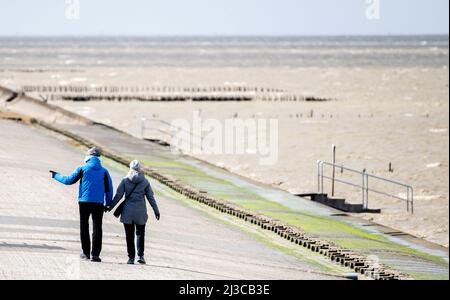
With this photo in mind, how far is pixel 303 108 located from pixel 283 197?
4516 centimetres

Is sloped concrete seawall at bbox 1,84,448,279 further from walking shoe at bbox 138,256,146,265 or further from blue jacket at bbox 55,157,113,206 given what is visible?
blue jacket at bbox 55,157,113,206

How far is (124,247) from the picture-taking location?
775 inches

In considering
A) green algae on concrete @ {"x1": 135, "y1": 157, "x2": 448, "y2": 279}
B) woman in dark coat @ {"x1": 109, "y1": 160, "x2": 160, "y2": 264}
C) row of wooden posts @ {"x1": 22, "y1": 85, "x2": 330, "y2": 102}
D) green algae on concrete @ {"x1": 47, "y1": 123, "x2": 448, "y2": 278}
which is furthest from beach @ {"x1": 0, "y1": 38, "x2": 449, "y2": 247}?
woman in dark coat @ {"x1": 109, "y1": 160, "x2": 160, "y2": 264}

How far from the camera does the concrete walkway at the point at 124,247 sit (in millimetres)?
17016

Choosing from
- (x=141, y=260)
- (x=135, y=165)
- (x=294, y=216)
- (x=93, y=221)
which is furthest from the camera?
(x=294, y=216)

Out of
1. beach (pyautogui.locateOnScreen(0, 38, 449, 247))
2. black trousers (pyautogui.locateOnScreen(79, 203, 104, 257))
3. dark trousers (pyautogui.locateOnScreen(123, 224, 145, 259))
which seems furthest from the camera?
beach (pyautogui.locateOnScreen(0, 38, 449, 247))

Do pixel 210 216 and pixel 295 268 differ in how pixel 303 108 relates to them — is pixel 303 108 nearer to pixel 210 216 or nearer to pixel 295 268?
pixel 210 216

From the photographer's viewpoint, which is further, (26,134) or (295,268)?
(26,134)

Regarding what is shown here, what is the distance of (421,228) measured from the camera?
1232 inches

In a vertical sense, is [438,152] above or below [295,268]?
below

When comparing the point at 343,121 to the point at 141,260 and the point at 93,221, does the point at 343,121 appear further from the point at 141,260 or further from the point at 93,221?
the point at 93,221

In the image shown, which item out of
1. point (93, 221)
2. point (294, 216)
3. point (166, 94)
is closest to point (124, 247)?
point (93, 221)

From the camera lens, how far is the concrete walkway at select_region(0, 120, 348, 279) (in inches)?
670
